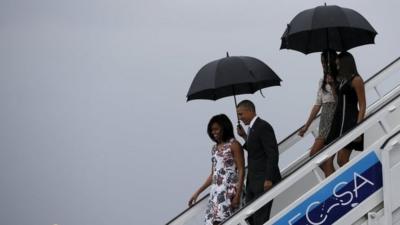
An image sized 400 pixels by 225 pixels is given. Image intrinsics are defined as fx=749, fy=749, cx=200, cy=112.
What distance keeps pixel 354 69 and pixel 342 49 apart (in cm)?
32

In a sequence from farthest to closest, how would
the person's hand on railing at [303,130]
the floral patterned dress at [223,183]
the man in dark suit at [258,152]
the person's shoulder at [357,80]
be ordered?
the person's hand on railing at [303,130] < the floral patterned dress at [223,183] < the man in dark suit at [258,152] < the person's shoulder at [357,80]

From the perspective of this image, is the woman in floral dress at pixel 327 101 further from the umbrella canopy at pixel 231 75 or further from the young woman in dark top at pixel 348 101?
the umbrella canopy at pixel 231 75

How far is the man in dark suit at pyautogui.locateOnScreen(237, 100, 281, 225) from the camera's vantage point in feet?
13.8

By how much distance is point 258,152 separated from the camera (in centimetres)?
427

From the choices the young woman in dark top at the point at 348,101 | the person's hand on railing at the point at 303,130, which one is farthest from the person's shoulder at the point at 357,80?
the person's hand on railing at the point at 303,130

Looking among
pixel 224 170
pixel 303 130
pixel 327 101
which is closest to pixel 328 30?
Result: pixel 327 101

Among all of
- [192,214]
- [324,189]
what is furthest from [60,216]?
[324,189]

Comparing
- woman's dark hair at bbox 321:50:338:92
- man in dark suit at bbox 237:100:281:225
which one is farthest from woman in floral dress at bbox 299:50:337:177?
man in dark suit at bbox 237:100:281:225

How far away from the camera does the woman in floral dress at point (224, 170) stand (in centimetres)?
438

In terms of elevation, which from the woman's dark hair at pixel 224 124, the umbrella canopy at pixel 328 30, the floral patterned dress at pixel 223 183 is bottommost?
the floral patterned dress at pixel 223 183

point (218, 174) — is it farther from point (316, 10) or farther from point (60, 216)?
point (60, 216)

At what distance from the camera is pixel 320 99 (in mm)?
4621

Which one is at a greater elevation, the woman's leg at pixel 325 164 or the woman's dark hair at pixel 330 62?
the woman's dark hair at pixel 330 62

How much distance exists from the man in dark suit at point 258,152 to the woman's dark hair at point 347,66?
51 centimetres
